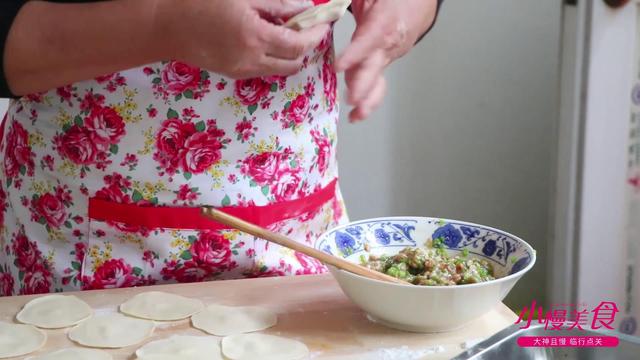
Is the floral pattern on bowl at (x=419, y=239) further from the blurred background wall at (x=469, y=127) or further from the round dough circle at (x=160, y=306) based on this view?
the blurred background wall at (x=469, y=127)

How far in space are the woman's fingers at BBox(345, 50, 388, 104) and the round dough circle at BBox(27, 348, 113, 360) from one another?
377 mm

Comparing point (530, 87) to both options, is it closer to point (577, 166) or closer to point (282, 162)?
point (577, 166)

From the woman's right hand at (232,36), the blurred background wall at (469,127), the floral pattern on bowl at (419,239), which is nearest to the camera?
the woman's right hand at (232,36)

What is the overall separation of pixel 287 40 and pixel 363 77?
9 centimetres

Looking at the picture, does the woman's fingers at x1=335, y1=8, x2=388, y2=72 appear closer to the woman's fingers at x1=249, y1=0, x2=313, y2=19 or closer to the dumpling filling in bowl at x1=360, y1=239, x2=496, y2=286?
the woman's fingers at x1=249, y1=0, x2=313, y2=19

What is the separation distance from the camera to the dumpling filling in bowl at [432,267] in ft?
2.73

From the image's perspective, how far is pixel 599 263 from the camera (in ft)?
5.66

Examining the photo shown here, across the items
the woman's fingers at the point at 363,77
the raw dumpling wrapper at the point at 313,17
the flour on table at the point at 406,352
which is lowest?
the flour on table at the point at 406,352

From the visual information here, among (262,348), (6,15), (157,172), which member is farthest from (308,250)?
(6,15)

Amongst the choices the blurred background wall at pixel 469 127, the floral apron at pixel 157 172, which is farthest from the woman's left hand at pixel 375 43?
the blurred background wall at pixel 469 127

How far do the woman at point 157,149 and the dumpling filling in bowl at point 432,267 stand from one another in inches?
6.3

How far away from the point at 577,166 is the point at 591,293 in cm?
32

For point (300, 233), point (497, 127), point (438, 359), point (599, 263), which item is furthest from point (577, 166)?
point (438, 359)

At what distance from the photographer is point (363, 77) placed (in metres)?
0.79
